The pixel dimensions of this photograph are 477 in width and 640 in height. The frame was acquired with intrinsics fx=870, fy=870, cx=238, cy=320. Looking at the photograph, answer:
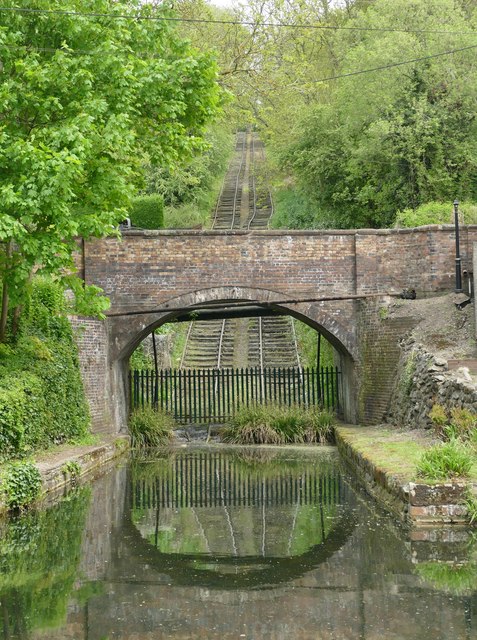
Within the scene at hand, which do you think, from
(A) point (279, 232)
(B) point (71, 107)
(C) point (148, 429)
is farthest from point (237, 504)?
(A) point (279, 232)

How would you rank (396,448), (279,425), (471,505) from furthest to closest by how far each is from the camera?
(279,425) < (396,448) < (471,505)

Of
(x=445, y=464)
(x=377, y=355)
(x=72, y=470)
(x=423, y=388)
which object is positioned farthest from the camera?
(x=377, y=355)

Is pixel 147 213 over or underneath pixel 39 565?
over

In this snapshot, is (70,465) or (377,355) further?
(377,355)

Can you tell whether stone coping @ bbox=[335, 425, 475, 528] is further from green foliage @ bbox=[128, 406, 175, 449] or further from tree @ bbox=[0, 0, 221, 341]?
green foliage @ bbox=[128, 406, 175, 449]

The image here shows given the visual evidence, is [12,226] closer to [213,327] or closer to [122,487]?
[122,487]

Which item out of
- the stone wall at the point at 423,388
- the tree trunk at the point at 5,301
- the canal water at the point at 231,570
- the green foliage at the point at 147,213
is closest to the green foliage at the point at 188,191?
the green foliage at the point at 147,213

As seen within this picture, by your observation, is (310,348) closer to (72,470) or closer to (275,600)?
(72,470)

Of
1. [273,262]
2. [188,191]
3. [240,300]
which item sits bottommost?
[240,300]

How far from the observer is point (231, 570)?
784 centimetres

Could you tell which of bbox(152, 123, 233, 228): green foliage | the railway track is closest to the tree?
the railway track

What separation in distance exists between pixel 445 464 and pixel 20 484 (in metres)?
5.25

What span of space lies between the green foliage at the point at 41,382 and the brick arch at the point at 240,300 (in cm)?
248

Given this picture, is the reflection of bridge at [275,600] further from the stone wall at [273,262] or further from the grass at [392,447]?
the stone wall at [273,262]
